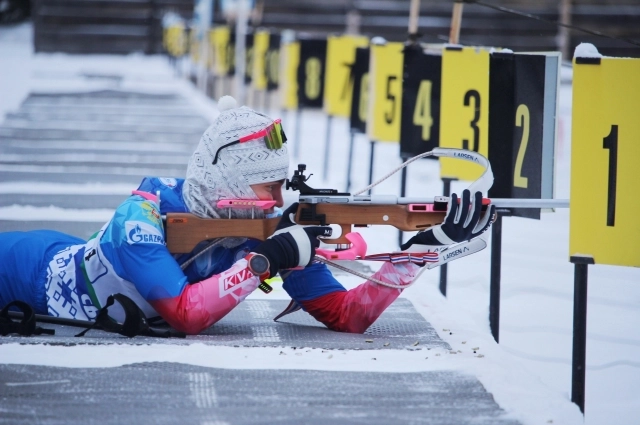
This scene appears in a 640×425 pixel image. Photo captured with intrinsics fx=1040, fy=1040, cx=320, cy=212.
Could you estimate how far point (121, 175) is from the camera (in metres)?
9.45

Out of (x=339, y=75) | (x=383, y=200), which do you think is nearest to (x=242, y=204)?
(x=383, y=200)

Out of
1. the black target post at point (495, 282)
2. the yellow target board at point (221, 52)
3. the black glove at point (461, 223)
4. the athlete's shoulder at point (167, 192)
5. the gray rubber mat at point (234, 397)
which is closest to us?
the gray rubber mat at point (234, 397)

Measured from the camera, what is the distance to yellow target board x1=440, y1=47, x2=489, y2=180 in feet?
17.5

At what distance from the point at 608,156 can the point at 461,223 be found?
572mm

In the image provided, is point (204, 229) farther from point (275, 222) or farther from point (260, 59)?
point (260, 59)

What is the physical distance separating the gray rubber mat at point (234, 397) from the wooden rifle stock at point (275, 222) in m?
0.64

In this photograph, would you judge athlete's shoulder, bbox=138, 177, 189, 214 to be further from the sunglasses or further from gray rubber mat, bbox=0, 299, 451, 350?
gray rubber mat, bbox=0, 299, 451, 350

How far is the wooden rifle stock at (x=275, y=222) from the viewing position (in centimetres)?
379

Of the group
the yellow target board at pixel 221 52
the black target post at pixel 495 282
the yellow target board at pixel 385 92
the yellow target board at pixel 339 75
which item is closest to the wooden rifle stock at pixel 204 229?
the black target post at pixel 495 282

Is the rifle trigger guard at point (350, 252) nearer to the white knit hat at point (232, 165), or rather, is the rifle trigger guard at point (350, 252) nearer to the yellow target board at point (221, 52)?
the white knit hat at point (232, 165)

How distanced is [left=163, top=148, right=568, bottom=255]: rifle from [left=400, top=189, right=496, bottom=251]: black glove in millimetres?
79

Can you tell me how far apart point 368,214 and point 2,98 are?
1471cm

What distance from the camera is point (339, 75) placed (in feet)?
33.2

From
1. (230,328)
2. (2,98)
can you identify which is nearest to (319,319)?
(230,328)
